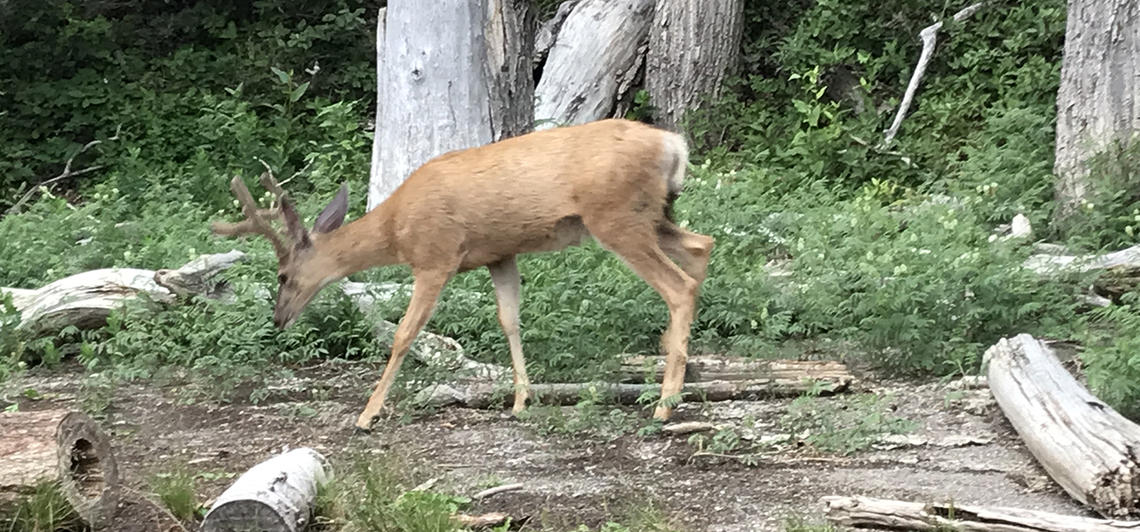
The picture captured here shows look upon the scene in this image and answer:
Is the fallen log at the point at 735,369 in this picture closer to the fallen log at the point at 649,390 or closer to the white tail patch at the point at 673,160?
the fallen log at the point at 649,390

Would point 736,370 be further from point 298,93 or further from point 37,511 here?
point 298,93

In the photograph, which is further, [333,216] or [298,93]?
[298,93]

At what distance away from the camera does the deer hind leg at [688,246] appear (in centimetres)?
679

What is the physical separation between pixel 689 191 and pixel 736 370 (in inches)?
137

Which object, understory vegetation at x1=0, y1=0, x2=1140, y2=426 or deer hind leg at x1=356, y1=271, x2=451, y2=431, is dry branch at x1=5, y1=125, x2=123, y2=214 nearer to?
understory vegetation at x1=0, y1=0, x2=1140, y2=426

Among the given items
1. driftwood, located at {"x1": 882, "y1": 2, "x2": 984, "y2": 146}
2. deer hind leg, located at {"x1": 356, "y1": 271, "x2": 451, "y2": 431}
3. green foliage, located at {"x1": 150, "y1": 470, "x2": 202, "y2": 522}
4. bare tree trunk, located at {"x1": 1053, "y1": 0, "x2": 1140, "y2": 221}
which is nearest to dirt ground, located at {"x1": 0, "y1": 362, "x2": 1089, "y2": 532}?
green foliage, located at {"x1": 150, "y1": 470, "x2": 202, "y2": 522}

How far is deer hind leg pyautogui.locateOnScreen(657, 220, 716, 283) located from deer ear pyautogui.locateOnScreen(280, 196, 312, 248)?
6.34 ft

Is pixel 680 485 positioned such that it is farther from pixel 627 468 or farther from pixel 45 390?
pixel 45 390

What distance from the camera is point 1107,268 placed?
24.3ft

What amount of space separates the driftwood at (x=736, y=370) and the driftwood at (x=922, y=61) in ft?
17.4

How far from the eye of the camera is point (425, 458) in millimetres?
5789

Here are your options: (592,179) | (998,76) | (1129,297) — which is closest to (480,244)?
(592,179)

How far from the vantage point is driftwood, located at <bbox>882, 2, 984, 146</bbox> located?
1176 centimetres

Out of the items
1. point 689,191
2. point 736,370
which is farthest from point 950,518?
point 689,191
